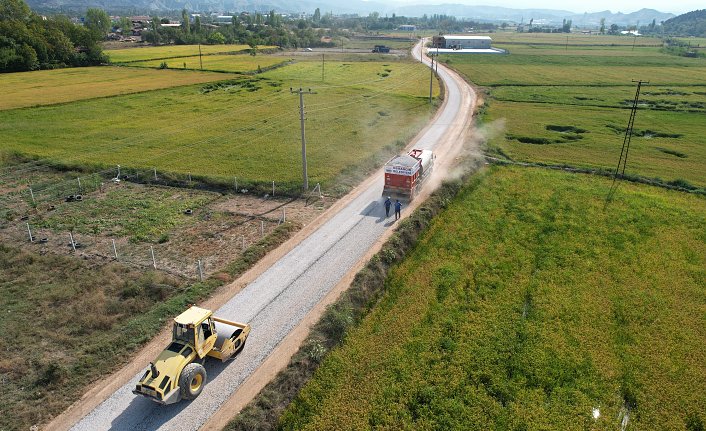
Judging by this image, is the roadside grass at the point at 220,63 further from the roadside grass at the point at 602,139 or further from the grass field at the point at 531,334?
the grass field at the point at 531,334

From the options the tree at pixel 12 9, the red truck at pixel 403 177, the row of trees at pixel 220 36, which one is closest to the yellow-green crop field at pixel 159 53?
the row of trees at pixel 220 36

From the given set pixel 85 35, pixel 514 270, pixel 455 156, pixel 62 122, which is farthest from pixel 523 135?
pixel 85 35

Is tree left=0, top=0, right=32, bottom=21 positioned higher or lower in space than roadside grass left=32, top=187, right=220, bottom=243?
higher

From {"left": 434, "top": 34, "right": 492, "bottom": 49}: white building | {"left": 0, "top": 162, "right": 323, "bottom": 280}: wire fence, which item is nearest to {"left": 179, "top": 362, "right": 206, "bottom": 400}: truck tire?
{"left": 0, "top": 162, "right": 323, "bottom": 280}: wire fence

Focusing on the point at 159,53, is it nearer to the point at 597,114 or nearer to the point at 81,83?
the point at 81,83

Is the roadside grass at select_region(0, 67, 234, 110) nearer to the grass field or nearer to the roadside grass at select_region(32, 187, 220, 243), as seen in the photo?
the roadside grass at select_region(32, 187, 220, 243)

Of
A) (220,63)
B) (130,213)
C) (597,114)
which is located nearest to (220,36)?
(220,63)

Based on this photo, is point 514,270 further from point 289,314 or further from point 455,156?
point 455,156
